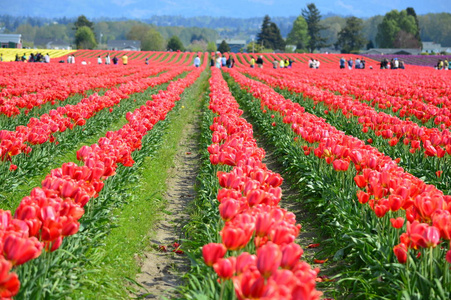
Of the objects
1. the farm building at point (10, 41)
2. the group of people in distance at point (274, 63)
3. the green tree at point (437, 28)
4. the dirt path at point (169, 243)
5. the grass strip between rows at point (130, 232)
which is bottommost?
the dirt path at point (169, 243)

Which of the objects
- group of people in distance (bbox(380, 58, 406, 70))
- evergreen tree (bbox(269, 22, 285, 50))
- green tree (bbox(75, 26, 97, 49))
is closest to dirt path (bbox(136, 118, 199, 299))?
group of people in distance (bbox(380, 58, 406, 70))

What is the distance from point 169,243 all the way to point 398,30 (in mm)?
125903

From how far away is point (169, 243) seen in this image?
6000 millimetres

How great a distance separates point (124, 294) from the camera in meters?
4.58

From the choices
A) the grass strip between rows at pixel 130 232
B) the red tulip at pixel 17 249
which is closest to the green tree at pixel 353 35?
the grass strip between rows at pixel 130 232

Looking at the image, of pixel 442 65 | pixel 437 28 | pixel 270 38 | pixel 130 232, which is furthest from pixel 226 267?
pixel 437 28

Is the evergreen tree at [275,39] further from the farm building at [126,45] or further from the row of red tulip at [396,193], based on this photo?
the row of red tulip at [396,193]

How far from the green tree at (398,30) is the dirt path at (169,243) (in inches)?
4696

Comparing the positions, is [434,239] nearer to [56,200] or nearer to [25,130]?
[56,200]

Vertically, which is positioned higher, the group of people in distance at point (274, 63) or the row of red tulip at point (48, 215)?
the group of people in distance at point (274, 63)

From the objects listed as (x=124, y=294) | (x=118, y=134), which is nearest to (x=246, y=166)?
(x=124, y=294)

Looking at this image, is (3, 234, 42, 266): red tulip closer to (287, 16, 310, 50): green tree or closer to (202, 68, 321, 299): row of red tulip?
(202, 68, 321, 299): row of red tulip

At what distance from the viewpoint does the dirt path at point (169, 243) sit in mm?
4941

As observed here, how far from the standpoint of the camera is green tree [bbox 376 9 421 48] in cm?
11825
